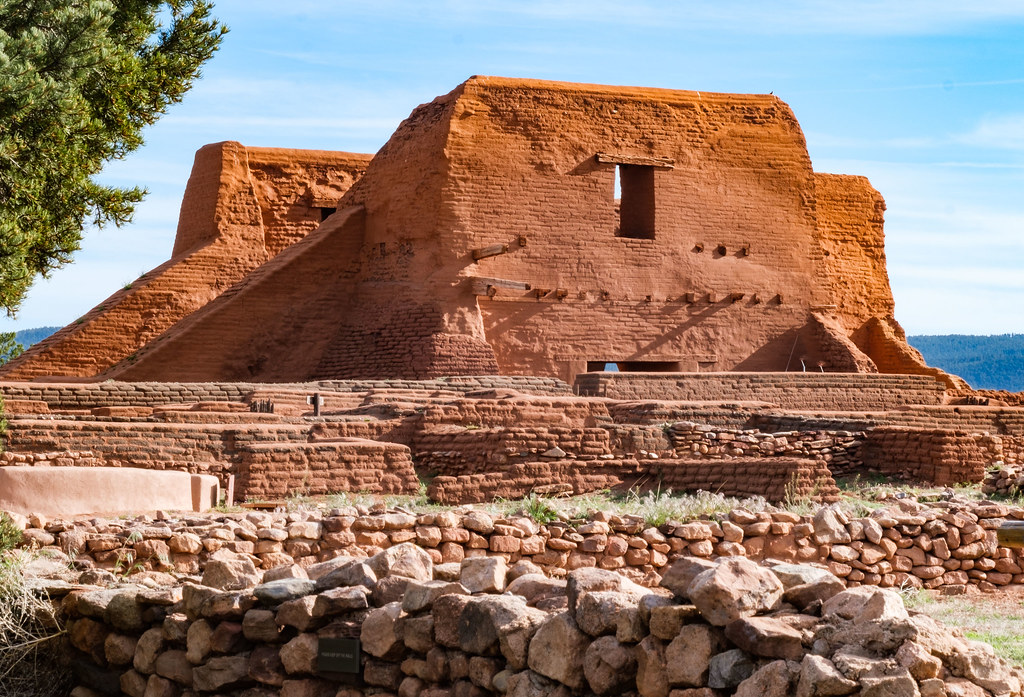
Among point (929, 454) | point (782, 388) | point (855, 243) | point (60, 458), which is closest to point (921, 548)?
point (929, 454)

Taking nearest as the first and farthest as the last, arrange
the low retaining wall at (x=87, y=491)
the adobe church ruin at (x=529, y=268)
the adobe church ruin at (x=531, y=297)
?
1. the low retaining wall at (x=87, y=491)
2. the adobe church ruin at (x=531, y=297)
3. the adobe church ruin at (x=529, y=268)

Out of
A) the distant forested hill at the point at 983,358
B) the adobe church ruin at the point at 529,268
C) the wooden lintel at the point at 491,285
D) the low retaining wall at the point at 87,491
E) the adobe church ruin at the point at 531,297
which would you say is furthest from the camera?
the distant forested hill at the point at 983,358

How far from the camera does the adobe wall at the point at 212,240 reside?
23.2m

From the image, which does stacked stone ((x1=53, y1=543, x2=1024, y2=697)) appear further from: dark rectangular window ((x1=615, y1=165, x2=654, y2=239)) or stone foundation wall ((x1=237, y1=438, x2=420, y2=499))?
dark rectangular window ((x1=615, y1=165, x2=654, y2=239))

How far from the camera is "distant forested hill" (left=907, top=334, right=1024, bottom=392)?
63969 millimetres

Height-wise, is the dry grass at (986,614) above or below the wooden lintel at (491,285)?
below

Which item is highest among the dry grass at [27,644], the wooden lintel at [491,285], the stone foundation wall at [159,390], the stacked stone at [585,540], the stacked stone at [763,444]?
the wooden lintel at [491,285]

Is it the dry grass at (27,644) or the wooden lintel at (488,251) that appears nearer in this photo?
the dry grass at (27,644)

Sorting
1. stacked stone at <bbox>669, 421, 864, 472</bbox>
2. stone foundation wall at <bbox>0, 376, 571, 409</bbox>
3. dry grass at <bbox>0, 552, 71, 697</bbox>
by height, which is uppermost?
stone foundation wall at <bbox>0, 376, 571, 409</bbox>

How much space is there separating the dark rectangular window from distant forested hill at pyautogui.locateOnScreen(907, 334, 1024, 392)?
1679 inches

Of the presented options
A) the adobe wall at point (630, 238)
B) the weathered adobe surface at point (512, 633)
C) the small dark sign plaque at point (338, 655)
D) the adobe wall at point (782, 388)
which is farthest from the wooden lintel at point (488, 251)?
the small dark sign plaque at point (338, 655)

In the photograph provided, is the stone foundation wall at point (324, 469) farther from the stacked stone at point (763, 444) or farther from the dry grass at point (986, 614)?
the dry grass at point (986, 614)

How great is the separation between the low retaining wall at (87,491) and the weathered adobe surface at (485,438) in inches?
73.7

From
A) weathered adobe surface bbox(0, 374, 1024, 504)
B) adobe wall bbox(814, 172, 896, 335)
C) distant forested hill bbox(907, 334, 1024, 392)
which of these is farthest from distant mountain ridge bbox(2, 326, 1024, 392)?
weathered adobe surface bbox(0, 374, 1024, 504)
